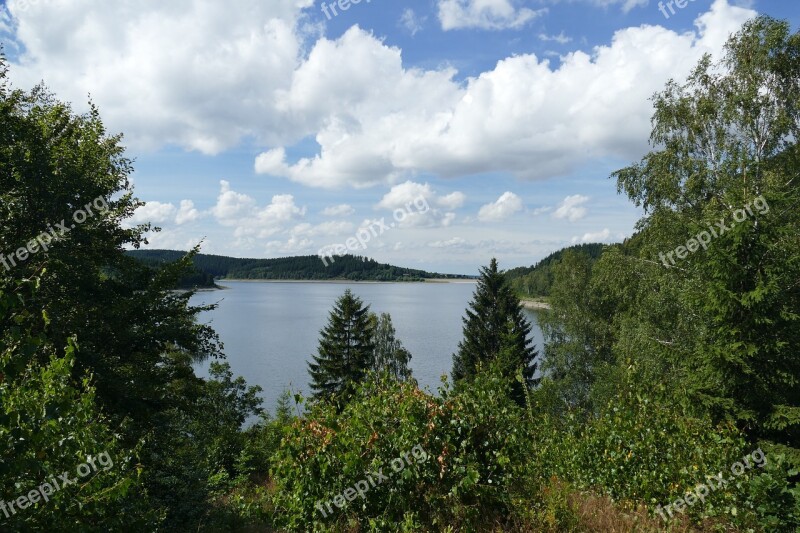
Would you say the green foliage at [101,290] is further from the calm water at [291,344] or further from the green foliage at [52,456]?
the calm water at [291,344]

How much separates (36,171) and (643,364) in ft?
54.9

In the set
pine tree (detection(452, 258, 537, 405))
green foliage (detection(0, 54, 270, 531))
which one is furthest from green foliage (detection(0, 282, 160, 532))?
pine tree (detection(452, 258, 537, 405))

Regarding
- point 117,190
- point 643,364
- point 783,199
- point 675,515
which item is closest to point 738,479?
point 675,515

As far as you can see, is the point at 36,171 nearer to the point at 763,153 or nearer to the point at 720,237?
the point at 720,237

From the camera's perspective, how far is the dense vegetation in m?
4.32

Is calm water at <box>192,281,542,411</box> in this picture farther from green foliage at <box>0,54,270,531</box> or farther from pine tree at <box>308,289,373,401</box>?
green foliage at <box>0,54,270,531</box>

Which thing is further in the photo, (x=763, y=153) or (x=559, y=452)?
(x=763, y=153)

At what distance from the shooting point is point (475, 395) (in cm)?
500

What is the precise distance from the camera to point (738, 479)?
5.00 metres

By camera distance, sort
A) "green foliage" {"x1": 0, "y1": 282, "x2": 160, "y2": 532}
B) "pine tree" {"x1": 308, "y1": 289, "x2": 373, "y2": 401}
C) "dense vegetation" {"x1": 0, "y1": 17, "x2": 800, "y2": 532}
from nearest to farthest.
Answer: "green foliage" {"x1": 0, "y1": 282, "x2": 160, "y2": 532} → "dense vegetation" {"x1": 0, "y1": 17, "x2": 800, "y2": 532} → "pine tree" {"x1": 308, "y1": 289, "x2": 373, "y2": 401}

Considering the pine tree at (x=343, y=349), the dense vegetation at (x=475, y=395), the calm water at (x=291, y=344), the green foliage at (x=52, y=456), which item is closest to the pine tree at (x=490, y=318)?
the calm water at (x=291, y=344)

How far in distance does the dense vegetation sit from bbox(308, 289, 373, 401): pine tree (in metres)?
15.2

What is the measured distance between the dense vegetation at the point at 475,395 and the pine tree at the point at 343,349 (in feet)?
49.8

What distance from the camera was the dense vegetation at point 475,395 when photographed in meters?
4.32
